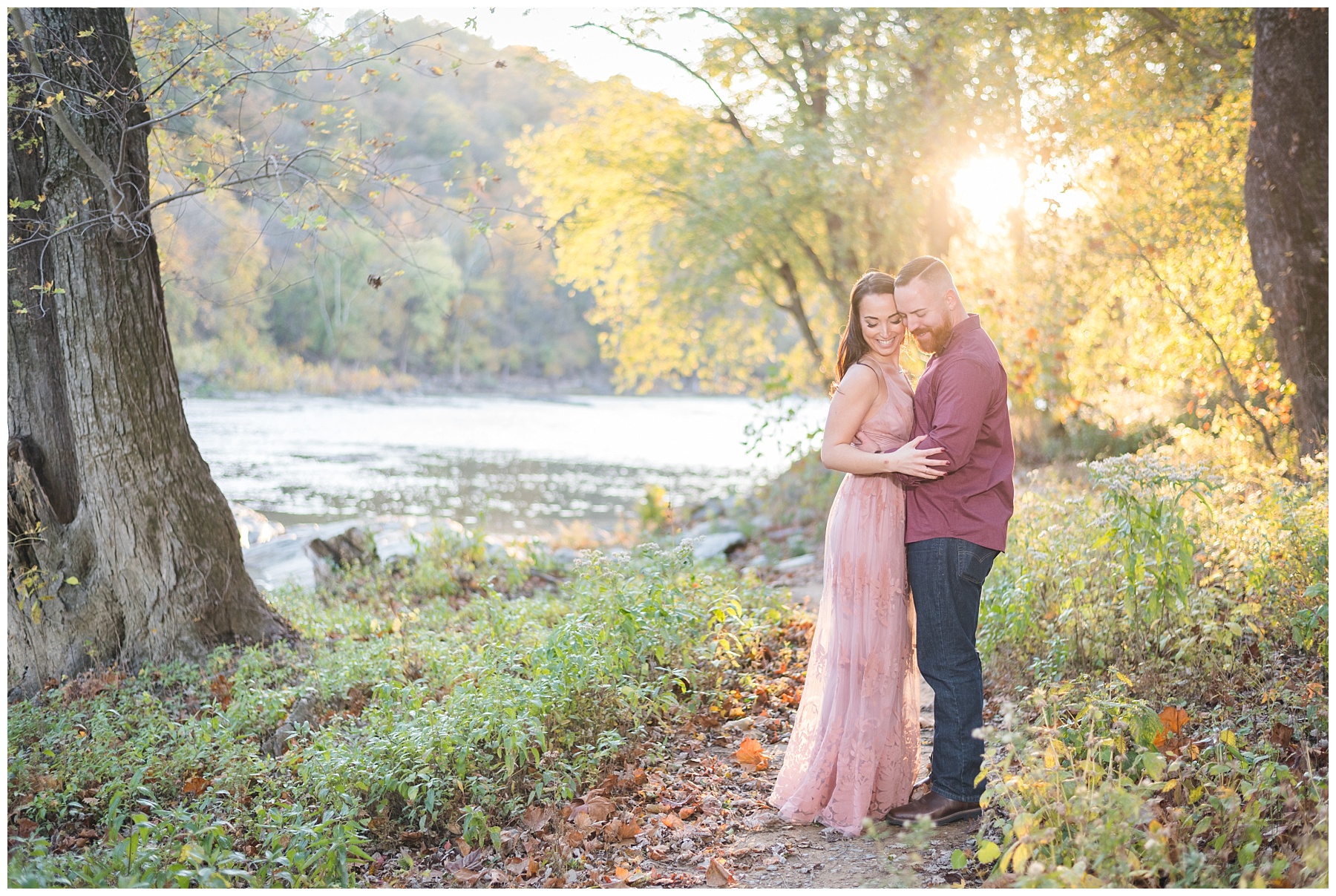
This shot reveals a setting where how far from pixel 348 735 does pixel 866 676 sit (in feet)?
7.77

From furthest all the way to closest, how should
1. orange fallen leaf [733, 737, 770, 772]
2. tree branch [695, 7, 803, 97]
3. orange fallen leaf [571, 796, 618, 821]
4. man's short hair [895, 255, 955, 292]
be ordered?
tree branch [695, 7, 803, 97] → orange fallen leaf [733, 737, 770, 772] → orange fallen leaf [571, 796, 618, 821] → man's short hair [895, 255, 955, 292]

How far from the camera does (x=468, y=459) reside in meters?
21.8

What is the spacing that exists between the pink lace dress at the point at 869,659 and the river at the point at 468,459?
20.4 ft

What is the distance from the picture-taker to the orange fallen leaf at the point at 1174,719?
350 cm

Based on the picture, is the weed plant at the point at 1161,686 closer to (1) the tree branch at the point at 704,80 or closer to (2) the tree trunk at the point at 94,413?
(2) the tree trunk at the point at 94,413

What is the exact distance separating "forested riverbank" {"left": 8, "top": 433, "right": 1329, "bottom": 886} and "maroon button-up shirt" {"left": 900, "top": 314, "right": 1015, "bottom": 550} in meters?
0.64

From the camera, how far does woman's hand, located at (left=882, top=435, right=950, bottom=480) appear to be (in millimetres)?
3135

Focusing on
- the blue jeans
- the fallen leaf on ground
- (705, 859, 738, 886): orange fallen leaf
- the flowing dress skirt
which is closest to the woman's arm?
the flowing dress skirt

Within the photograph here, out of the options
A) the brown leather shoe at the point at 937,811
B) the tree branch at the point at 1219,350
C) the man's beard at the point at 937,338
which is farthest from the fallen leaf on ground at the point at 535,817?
the tree branch at the point at 1219,350

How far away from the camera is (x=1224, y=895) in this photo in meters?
2.41

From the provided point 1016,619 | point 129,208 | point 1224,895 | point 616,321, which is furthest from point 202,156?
point 616,321

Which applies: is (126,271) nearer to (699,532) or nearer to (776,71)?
(699,532)

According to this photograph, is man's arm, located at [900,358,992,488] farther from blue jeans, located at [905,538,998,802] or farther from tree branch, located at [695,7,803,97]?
tree branch, located at [695,7,803,97]

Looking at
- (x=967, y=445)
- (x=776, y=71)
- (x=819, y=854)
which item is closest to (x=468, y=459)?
(x=776, y=71)
